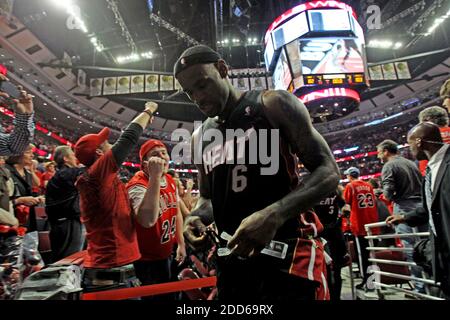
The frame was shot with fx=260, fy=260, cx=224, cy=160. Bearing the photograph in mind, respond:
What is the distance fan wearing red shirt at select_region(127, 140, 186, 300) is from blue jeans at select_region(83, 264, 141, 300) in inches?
17.7

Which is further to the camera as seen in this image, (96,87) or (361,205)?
(96,87)

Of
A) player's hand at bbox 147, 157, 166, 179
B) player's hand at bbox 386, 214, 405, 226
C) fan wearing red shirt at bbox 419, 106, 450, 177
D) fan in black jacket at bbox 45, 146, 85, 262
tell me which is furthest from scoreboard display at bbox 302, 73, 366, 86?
fan in black jacket at bbox 45, 146, 85, 262

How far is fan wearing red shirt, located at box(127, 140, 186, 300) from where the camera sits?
2318 millimetres

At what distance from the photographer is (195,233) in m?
1.58

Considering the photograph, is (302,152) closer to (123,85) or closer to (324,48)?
(324,48)

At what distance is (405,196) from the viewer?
160 inches

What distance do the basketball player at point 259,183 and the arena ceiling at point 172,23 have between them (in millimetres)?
10124

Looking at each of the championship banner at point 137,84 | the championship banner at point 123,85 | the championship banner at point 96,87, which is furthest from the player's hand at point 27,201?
the championship banner at point 96,87

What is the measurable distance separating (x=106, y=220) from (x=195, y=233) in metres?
0.94

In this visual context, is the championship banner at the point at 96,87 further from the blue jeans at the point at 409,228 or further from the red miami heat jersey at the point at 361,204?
the blue jeans at the point at 409,228

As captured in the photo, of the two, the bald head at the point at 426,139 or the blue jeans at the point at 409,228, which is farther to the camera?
the blue jeans at the point at 409,228

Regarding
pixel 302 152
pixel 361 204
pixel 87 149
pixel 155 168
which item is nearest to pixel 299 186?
pixel 302 152

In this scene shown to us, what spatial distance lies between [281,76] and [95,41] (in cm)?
1020

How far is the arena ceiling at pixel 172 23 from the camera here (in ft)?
36.8
